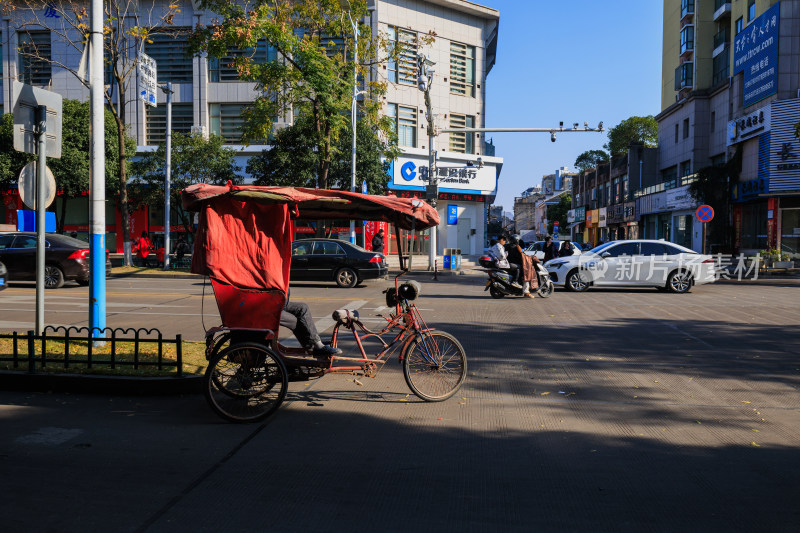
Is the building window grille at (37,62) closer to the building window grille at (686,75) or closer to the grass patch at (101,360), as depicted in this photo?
the grass patch at (101,360)

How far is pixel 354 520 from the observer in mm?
3580

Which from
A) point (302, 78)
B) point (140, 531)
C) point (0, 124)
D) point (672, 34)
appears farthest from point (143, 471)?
point (672, 34)

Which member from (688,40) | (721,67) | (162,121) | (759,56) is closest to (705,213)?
(759,56)

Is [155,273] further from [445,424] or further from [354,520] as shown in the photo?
[354,520]

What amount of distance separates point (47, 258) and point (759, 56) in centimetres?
3234

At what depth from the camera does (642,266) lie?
18.5 metres

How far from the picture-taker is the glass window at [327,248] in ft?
64.6

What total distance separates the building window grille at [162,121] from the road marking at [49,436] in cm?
3432

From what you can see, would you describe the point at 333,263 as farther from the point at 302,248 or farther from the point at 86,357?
the point at 86,357

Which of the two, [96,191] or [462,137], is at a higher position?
[462,137]

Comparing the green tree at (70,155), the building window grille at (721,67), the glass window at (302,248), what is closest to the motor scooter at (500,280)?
the glass window at (302,248)

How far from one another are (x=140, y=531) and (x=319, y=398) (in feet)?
10.2

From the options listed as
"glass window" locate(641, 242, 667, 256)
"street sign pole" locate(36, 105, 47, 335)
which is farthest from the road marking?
"glass window" locate(641, 242, 667, 256)

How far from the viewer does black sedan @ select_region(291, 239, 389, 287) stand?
19562mm
